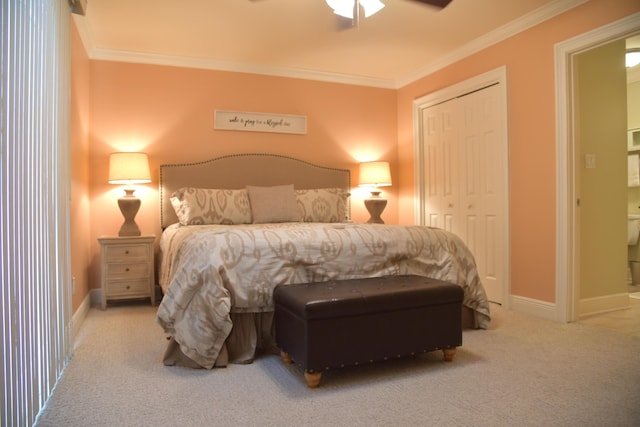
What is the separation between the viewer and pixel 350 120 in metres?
5.12

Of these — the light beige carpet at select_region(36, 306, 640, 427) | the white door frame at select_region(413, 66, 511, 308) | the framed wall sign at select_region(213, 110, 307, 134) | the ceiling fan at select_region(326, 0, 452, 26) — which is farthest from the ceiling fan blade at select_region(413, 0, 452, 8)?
the framed wall sign at select_region(213, 110, 307, 134)

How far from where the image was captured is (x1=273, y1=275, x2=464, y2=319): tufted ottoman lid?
2035mm

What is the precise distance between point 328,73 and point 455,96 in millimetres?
1474

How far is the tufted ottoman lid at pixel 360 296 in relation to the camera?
6.68 ft

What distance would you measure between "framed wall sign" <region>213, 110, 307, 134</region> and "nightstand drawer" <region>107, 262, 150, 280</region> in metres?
1.64

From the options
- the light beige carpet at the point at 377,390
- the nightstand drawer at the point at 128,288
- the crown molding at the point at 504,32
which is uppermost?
the crown molding at the point at 504,32

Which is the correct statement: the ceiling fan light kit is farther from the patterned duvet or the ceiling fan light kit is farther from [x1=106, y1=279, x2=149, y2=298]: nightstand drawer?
[x1=106, y1=279, x2=149, y2=298]: nightstand drawer

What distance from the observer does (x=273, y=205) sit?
4.09 m

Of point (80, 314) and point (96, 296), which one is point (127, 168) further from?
point (80, 314)

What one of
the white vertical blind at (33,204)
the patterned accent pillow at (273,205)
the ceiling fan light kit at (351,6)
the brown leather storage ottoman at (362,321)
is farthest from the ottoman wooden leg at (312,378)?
the patterned accent pillow at (273,205)

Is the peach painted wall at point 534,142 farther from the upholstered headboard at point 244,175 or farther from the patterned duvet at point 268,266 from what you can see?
the upholstered headboard at point 244,175

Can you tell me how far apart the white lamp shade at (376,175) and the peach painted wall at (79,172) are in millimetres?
2821

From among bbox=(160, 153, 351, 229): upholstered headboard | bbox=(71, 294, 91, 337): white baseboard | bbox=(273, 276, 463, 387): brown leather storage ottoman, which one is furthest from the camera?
bbox=(160, 153, 351, 229): upholstered headboard

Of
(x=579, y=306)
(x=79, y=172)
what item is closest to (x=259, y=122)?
(x=79, y=172)
